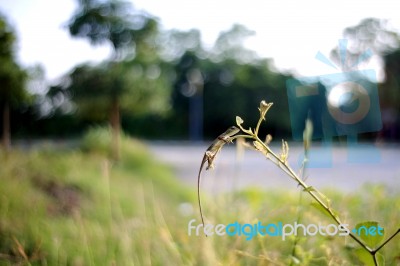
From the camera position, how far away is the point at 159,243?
80 cm

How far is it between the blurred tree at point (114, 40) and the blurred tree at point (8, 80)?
374 millimetres

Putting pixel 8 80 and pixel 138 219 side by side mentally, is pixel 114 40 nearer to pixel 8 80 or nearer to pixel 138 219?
pixel 8 80

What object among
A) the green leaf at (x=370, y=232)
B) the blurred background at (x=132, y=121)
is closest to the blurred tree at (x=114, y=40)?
the blurred background at (x=132, y=121)

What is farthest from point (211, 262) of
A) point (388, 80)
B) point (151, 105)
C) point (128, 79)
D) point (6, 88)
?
point (151, 105)

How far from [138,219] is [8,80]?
61.8 inches

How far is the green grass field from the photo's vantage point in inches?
22.8

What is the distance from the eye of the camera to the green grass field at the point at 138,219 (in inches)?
22.8

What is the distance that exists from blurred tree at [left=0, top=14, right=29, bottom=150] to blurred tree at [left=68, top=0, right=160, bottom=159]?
374mm

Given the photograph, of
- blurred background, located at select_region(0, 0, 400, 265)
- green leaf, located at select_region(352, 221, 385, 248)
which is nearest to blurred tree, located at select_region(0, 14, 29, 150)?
blurred background, located at select_region(0, 0, 400, 265)

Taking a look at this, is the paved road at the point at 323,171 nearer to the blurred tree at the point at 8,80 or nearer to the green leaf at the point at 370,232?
the green leaf at the point at 370,232

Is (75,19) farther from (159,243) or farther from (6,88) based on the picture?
(159,243)

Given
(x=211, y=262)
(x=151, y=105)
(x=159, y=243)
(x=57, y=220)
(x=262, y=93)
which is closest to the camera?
(x=211, y=262)

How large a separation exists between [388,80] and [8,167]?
1.55m

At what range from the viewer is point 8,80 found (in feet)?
6.99
